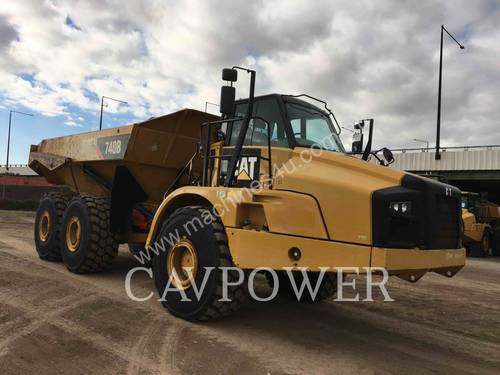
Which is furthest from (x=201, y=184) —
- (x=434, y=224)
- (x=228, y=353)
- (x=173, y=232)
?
(x=434, y=224)

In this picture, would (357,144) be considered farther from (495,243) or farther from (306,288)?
(495,243)

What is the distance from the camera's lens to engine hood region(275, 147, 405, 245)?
14.7ft

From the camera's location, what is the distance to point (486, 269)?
13.4 m

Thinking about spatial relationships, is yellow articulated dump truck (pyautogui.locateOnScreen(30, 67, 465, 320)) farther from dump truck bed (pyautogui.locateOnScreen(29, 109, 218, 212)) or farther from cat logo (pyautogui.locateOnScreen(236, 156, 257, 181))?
dump truck bed (pyautogui.locateOnScreen(29, 109, 218, 212))

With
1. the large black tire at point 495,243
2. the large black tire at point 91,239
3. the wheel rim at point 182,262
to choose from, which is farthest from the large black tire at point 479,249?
the wheel rim at point 182,262

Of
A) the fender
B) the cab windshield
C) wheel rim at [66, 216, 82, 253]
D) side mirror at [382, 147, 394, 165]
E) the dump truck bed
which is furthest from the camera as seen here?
wheel rim at [66, 216, 82, 253]

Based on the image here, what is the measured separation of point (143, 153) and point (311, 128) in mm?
3281

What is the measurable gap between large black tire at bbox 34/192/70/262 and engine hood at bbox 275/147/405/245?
548 centimetres

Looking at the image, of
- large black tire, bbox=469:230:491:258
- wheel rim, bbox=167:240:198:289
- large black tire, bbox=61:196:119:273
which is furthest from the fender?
large black tire, bbox=469:230:491:258

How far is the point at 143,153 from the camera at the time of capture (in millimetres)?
7914

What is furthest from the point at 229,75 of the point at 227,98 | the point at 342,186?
the point at 342,186

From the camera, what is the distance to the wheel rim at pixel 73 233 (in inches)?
323

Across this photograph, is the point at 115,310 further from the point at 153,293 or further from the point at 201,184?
the point at 201,184

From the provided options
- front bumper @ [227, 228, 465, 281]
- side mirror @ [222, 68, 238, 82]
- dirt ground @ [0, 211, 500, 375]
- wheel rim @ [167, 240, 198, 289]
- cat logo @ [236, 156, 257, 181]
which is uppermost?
side mirror @ [222, 68, 238, 82]
